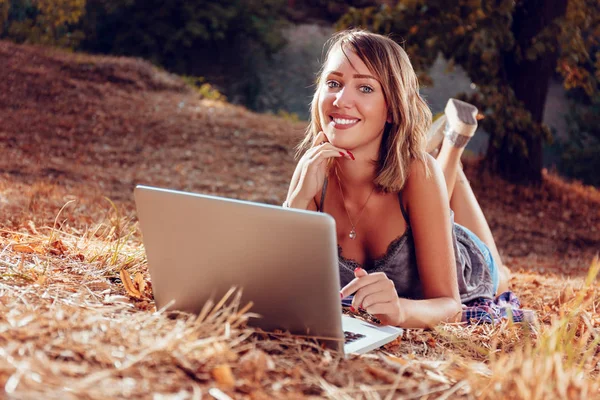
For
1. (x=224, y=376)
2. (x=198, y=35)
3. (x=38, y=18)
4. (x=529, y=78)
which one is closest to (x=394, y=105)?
(x=224, y=376)

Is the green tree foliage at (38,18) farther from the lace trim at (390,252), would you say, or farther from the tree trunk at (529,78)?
the lace trim at (390,252)

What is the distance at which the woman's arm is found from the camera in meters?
2.39

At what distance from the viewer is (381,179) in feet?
8.09

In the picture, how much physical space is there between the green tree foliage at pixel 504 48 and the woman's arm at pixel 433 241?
16.6ft

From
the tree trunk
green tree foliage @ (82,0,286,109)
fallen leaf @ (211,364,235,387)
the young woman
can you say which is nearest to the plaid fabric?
the young woman

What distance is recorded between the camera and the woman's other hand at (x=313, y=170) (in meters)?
2.44

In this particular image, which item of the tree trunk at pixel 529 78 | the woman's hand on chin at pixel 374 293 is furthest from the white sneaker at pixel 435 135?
the tree trunk at pixel 529 78

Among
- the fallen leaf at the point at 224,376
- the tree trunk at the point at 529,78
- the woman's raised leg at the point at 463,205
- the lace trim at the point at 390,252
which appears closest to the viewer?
the fallen leaf at the point at 224,376

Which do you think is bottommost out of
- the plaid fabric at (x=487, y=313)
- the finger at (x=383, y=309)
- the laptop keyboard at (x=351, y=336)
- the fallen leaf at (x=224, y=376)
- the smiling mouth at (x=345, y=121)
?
the plaid fabric at (x=487, y=313)

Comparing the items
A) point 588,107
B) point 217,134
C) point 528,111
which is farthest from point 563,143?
point 217,134

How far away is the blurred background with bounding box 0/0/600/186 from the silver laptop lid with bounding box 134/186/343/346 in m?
2.31

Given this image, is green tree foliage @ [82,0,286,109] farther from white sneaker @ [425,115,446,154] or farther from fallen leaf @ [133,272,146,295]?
fallen leaf @ [133,272,146,295]

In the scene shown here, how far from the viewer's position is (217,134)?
8164 millimetres

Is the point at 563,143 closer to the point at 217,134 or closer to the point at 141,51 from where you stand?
the point at 217,134
